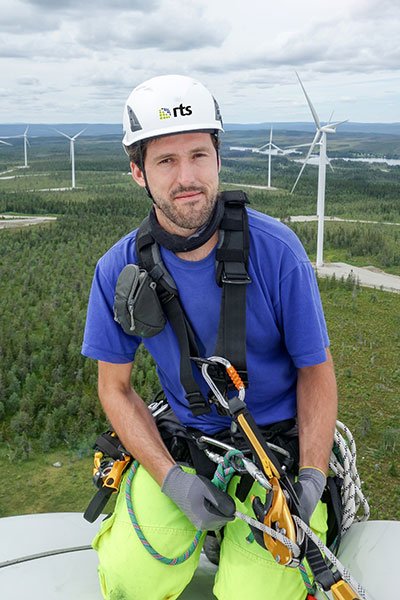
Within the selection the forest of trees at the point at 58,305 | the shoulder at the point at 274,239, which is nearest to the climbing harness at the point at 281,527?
the shoulder at the point at 274,239

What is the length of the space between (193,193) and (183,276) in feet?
1.56

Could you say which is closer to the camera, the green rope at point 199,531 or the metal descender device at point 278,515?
the metal descender device at point 278,515

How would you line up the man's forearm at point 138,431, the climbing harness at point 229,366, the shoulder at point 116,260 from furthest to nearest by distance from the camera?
the shoulder at point 116,260
the man's forearm at point 138,431
the climbing harness at point 229,366

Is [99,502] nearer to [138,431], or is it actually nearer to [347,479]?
[138,431]

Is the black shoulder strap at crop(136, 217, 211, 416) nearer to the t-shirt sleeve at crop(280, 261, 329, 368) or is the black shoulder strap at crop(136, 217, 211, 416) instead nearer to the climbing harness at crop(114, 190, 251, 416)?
the climbing harness at crop(114, 190, 251, 416)

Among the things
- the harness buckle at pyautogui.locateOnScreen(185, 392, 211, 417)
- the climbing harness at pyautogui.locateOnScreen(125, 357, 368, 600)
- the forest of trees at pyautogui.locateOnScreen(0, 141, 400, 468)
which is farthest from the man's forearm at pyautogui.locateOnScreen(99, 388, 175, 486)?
the forest of trees at pyautogui.locateOnScreen(0, 141, 400, 468)

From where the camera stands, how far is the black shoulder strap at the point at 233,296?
3049 mm

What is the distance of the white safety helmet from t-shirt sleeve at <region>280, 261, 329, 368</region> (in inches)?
39.4

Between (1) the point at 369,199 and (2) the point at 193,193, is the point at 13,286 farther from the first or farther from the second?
(1) the point at 369,199

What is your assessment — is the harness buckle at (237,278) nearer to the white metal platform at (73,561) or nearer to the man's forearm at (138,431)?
the man's forearm at (138,431)

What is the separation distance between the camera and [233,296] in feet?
10.0

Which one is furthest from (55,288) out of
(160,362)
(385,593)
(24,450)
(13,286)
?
(385,593)

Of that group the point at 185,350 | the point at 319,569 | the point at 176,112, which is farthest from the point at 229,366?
the point at 176,112

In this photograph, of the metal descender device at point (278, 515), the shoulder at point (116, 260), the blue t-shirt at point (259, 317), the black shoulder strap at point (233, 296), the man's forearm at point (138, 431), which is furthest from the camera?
the shoulder at point (116, 260)
